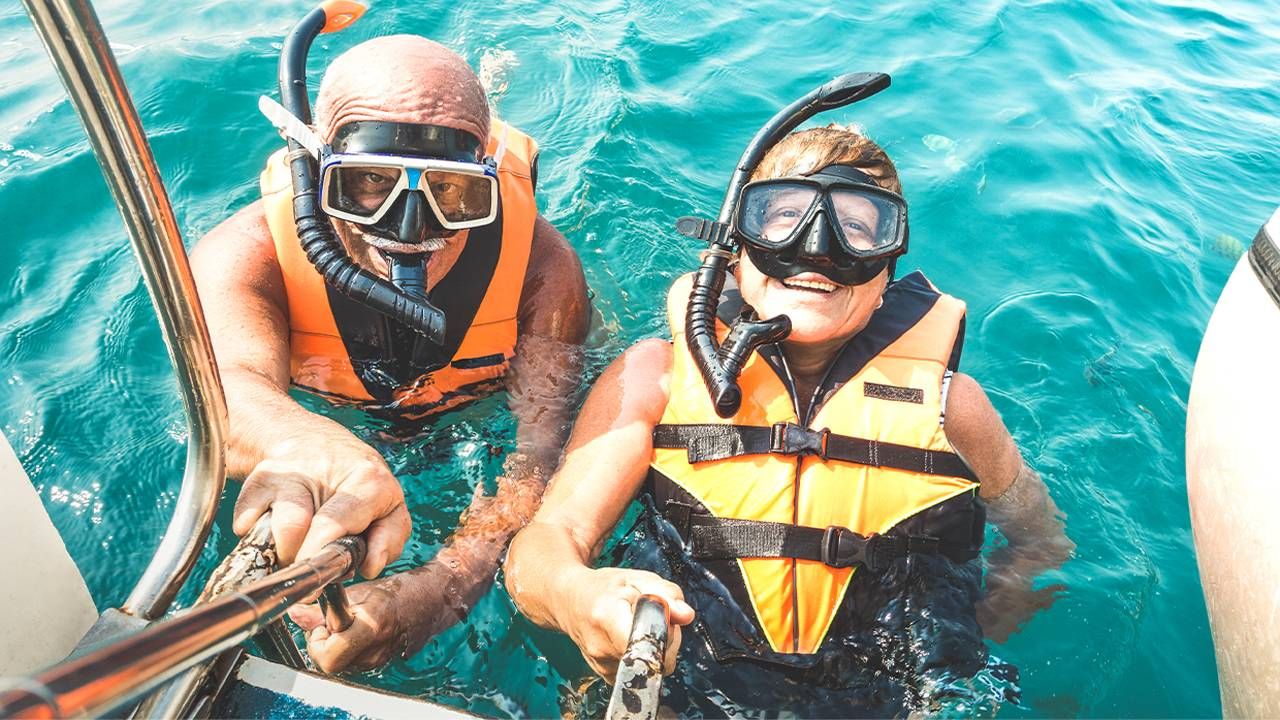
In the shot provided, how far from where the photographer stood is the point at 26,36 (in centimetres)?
605

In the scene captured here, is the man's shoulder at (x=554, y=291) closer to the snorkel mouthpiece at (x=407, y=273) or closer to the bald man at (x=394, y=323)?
the bald man at (x=394, y=323)

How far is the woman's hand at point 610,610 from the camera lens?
5.85 ft

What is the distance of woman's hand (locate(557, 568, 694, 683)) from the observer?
1.78 metres

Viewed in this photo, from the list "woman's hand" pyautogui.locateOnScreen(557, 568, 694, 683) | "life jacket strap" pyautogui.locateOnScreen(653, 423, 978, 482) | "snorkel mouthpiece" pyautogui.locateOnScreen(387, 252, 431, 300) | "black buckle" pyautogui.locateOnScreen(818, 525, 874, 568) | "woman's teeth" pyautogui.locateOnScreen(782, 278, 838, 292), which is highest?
"snorkel mouthpiece" pyautogui.locateOnScreen(387, 252, 431, 300)

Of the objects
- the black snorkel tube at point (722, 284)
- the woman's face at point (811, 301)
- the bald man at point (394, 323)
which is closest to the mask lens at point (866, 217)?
the woman's face at point (811, 301)

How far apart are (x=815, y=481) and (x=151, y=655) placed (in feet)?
6.46

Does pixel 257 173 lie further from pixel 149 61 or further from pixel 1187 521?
pixel 1187 521

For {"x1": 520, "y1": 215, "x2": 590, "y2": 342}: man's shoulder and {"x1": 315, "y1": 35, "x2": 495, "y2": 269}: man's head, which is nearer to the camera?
{"x1": 315, "y1": 35, "x2": 495, "y2": 269}: man's head

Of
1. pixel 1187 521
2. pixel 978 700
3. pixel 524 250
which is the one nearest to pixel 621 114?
pixel 524 250

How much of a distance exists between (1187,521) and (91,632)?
4.00 metres

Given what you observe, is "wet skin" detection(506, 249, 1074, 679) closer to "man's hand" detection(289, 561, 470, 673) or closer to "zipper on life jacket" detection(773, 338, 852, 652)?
"zipper on life jacket" detection(773, 338, 852, 652)

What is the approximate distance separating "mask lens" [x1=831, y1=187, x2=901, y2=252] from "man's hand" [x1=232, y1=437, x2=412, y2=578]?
1488 mm

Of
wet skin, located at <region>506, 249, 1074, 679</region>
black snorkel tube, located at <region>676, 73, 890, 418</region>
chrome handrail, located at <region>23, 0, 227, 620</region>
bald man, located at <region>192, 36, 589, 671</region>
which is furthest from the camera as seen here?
black snorkel tube, located at <region>676, 73, 890, 418</region>

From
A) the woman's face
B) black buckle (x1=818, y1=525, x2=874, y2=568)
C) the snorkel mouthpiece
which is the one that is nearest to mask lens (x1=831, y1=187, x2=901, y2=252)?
the woman's face
